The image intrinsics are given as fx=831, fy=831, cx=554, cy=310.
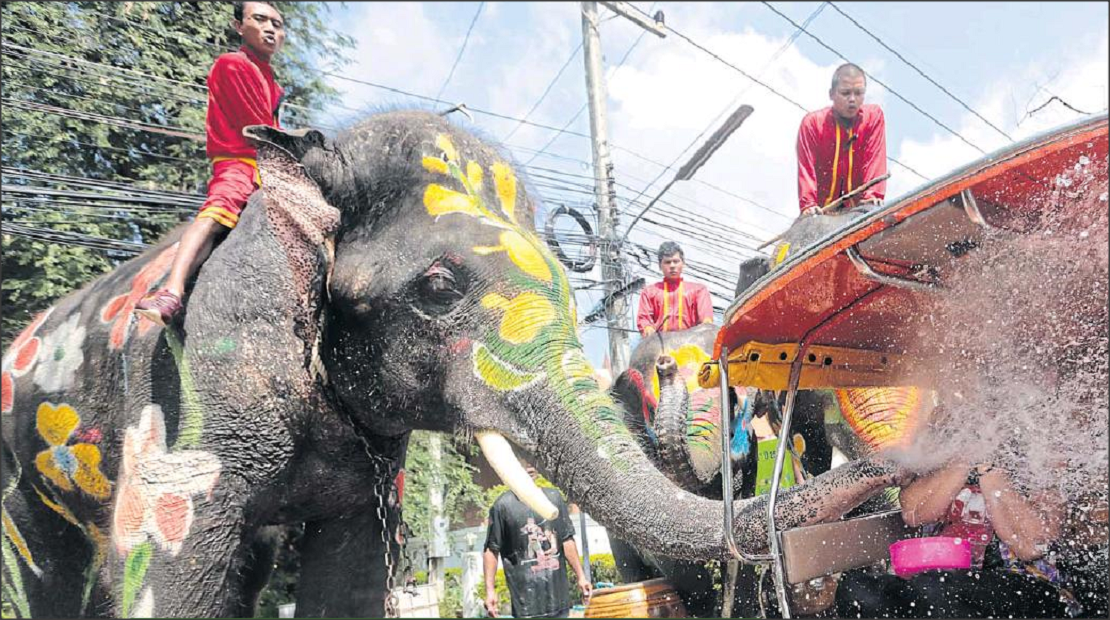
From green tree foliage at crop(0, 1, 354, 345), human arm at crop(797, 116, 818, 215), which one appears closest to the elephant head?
human arm at crop(797, 116, 818, 215)

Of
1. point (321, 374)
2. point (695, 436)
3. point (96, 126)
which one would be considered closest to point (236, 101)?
point (321, 374)

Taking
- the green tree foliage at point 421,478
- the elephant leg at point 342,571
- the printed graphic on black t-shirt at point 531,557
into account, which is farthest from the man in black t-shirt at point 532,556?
the green tree foliage at point 421,478

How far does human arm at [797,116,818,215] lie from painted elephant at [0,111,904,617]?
1.54 meters

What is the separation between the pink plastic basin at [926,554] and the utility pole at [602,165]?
29.3ft

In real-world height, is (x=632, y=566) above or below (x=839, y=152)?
below

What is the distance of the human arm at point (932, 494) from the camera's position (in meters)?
1.75

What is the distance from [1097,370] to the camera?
1888 mm

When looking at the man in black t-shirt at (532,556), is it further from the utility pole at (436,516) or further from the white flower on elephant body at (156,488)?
the utility pole at (436,516)

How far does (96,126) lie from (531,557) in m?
5.23

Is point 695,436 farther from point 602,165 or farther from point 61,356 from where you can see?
point 602,165

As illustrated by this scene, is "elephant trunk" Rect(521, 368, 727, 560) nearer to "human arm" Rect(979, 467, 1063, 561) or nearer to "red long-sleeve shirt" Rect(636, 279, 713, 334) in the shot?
"human arm" Rect(979, 467, 1063, 561)

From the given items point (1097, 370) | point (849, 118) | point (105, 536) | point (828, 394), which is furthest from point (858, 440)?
point (105, 536)

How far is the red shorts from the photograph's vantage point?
3090 mm

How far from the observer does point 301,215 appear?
280 cm
